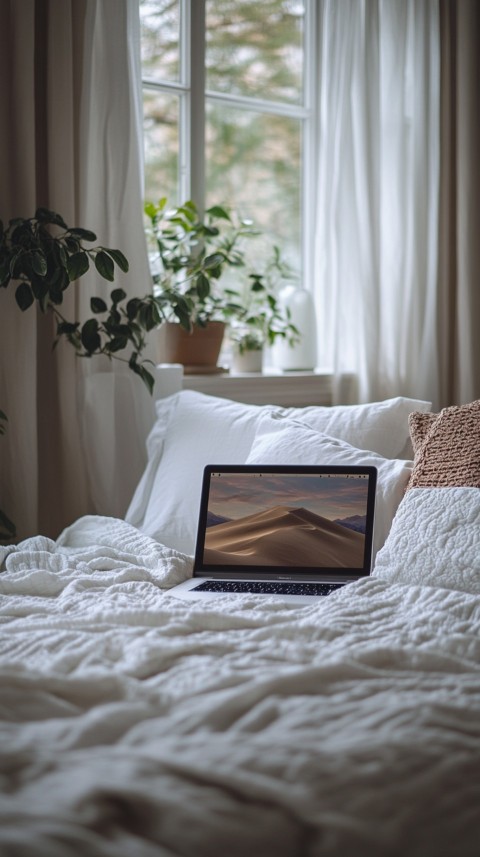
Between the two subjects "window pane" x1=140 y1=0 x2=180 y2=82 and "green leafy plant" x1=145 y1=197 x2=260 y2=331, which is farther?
"window pane" x1=140 y1=0 x2=180 y2=82

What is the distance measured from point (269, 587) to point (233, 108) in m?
2.01

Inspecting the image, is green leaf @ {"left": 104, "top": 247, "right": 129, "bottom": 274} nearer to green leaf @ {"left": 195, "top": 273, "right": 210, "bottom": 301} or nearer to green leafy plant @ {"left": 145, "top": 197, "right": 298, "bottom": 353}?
green leafy plant @ {"left": 145, "top": 197, "right": 298, "bottom": 353}

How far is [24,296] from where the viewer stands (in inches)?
81.0

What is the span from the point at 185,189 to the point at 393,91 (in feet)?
2.62

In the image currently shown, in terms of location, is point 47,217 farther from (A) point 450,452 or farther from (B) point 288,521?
(A) point 450,452

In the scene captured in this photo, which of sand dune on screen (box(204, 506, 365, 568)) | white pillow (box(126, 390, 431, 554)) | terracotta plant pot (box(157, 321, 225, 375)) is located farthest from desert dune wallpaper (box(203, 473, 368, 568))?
terracotta plant pot (box(157, 321, 225, 375))

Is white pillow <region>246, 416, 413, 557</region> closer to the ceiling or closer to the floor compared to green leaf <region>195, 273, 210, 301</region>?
closer to the floor

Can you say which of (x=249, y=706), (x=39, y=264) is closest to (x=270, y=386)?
(x=39, y=264)

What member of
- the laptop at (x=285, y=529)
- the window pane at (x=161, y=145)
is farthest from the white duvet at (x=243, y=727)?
the window pane at (x=161, y=145)

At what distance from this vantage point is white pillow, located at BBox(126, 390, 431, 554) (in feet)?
6.82

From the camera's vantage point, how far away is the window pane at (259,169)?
3.02 metres

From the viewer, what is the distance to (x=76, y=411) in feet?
7.84

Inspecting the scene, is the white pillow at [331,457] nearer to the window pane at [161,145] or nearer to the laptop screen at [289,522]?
the laptop screen at [289,522]

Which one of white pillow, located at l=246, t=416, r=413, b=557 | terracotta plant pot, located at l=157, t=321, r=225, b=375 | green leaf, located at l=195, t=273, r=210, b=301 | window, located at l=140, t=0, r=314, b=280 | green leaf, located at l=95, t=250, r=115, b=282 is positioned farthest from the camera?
window, located at l=140, t=0, r=314, b=280
